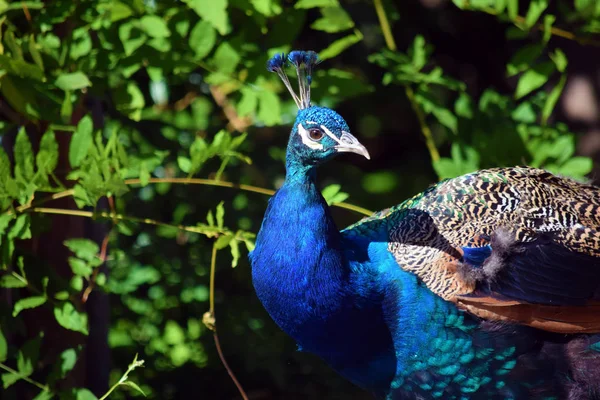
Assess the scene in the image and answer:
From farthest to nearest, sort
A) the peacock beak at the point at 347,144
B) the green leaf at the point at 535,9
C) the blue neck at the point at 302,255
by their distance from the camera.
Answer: the green leaf at the point at 535,9
the blue neck at the point at 302,255
the peacock beak at the point at 347,144

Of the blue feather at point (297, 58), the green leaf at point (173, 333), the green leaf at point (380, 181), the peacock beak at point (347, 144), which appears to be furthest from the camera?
the green leaf at point (380, 181)

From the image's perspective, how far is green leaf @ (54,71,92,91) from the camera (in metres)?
2.00

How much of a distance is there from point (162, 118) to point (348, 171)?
783 millimetres

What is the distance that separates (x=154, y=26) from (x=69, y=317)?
2.31 feet

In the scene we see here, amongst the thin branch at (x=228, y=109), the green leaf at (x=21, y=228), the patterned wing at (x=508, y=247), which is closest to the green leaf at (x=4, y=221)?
the green leaf at (x=21, y=228)

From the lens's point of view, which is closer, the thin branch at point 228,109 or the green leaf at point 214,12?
the green leaf at point 214,12

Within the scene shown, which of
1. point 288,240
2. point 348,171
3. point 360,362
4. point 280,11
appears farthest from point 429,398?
point 348,171

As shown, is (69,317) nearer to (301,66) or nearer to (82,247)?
(82,247)

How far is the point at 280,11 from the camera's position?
211 centimetres

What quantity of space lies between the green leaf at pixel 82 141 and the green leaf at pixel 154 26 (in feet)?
0.83

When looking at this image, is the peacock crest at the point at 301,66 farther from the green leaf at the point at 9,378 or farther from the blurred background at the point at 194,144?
the green leaf at the point at 9,378

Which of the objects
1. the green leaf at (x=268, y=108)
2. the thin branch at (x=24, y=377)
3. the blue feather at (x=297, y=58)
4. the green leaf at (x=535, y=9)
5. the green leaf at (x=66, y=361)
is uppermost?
the green leaf at (x=535, y=9)

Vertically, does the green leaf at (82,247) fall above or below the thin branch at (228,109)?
below

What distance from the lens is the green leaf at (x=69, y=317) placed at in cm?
203
